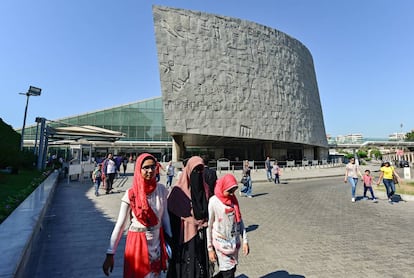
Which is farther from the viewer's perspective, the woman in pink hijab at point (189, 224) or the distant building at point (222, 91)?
the distant building at point (222, 91)

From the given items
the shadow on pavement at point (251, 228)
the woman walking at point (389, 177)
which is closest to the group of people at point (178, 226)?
the shadow on pavement at point (251, 228)

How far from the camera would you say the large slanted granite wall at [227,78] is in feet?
69.1

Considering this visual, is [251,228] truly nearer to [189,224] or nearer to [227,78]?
[189,224]

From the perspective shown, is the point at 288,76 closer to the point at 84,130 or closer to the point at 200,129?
the point at 200,129

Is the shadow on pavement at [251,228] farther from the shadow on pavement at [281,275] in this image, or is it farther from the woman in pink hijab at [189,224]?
the woman in pink hijab at [189,224]

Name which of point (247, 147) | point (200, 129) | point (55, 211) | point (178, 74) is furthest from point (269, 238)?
point (247, 147)

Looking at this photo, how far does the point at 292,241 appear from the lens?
14.7 feet

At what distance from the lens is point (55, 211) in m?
6.86

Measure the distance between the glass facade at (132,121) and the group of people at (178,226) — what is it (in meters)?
31.6

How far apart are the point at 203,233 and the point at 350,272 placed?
2380 mm

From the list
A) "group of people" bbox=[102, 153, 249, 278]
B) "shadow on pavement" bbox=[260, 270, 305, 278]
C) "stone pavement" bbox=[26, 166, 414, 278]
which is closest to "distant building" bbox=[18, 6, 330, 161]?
"stone pavement" bbox=[26, 166, 414, 278]

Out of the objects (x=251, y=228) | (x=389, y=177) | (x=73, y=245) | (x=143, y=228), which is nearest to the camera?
(x=143, y=228)

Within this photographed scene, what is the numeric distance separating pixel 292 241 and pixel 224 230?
2.77 meters

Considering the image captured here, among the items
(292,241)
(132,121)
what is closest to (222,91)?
(132,121)
